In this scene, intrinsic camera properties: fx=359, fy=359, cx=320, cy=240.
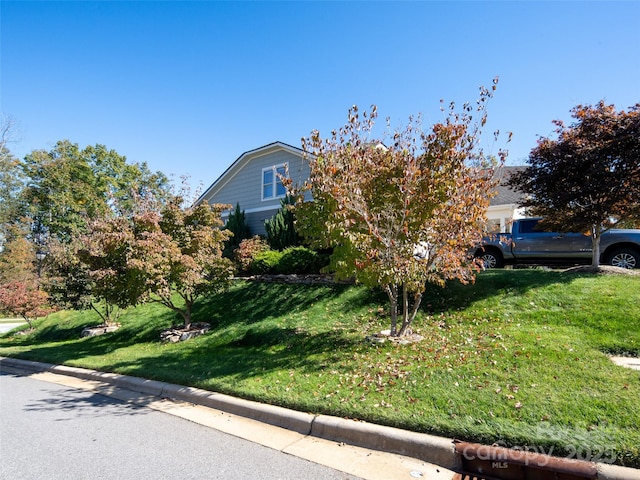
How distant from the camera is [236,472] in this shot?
3312mm

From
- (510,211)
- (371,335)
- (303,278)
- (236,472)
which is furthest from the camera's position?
(510,211)

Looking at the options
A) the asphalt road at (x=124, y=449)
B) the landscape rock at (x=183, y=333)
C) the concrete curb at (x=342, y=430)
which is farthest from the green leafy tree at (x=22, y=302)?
the concrete curb at (x=342, y=430)

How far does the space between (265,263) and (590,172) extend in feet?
30.2

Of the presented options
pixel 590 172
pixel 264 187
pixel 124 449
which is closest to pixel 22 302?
pixel 264 187

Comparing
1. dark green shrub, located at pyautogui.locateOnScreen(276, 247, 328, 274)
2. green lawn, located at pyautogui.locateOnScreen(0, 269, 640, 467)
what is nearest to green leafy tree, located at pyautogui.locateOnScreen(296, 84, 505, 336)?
green lawn, located at pyautogui.locateOnScreen(0, 269, 640, 467)

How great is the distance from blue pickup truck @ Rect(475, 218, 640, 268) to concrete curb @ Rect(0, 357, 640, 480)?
7.26 metres

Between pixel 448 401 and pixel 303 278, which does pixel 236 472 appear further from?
pixel 303 278

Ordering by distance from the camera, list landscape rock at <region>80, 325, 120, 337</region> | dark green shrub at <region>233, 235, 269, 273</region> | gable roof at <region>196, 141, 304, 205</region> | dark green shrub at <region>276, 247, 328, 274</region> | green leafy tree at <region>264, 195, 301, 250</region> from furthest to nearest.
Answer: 1. gable roof at <region>196, 141, 304, 205</region>
2. green leafy tree at <region>264, 195, 301, 250</region>
3. dark green shrub at <region>233, 235, 269, 273</region>
4. landscape rock at <region>80, 325, 120, 337</region>
5. dark green shrub at <region>276, 247, 328, 274</region>

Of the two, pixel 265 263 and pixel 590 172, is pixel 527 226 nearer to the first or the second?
pixel 590 172

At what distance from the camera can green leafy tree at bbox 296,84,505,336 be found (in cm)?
597

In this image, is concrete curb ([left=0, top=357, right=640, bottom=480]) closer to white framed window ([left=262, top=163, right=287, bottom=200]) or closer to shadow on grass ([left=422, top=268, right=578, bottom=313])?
shadow on grass ([left=422, top=268, right=578, bottom=313])

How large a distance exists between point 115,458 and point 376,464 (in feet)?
8.66

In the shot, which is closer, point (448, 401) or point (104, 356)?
point (448, 401)

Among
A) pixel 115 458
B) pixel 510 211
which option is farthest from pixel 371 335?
pixel 510 211
